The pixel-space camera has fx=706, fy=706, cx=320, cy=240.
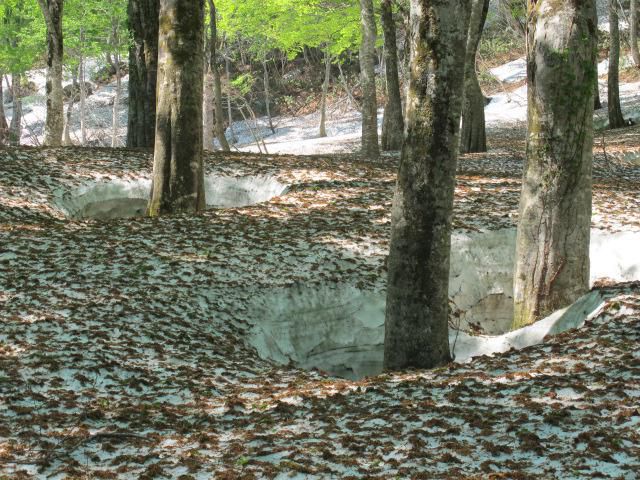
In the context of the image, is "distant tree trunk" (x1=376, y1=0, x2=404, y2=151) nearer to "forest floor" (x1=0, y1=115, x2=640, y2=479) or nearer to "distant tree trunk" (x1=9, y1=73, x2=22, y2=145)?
"forest floor" (x1=0, y1=115, x2=640, y2=479)

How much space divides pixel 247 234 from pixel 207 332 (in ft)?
8.68

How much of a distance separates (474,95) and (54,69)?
9.43 metres

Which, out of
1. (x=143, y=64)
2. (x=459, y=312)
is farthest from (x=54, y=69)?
(x=459, y=312)

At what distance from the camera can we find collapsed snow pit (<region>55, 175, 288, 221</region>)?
11461 mm

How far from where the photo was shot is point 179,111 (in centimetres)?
982

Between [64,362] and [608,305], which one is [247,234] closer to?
[64,362]

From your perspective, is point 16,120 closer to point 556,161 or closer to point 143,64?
point 143,64

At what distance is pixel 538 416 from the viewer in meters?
4.34

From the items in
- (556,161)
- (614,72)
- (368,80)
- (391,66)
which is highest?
(614,72)

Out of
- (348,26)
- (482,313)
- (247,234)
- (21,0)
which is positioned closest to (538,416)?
(482,313)

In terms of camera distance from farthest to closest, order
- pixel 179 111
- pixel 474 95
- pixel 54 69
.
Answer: pixel 474 95 → pixel 54 69 → pixel 179 111

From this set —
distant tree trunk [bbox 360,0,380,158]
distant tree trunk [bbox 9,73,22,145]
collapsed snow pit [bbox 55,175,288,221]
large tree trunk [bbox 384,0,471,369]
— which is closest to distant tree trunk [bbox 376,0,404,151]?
distant tree trunk [bbox 360,0,380,158]

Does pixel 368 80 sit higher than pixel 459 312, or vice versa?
pixel 368 80

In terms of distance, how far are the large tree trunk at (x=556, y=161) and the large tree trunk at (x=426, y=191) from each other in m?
1.27
